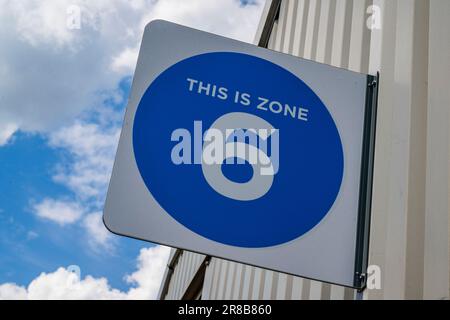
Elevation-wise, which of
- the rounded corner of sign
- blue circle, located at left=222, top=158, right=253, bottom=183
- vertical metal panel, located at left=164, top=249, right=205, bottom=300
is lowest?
the rounded corner of sign

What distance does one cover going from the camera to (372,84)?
2332 millimetres

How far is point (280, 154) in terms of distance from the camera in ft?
6.79

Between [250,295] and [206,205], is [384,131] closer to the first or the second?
[206,205]

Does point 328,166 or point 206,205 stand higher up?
point 328,166

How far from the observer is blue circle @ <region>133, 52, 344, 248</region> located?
1.94 meters

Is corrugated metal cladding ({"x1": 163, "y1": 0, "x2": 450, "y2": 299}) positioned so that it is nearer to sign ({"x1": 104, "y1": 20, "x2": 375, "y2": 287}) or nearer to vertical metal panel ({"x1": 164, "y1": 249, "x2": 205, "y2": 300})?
sign ({"x1": 104, "y1": 20, "x2": 375, "y2": 287})

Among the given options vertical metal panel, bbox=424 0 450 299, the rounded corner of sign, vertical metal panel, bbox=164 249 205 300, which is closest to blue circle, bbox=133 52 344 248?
the rounded corner of sign

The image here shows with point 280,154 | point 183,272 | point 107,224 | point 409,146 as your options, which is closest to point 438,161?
point 409,146

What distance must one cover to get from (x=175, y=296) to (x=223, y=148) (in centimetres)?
880

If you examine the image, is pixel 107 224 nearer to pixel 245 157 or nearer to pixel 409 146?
pixel 245 157

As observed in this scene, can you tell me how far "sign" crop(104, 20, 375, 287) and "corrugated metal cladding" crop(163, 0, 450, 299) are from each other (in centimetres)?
15

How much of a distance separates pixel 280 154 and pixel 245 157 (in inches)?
5.0
